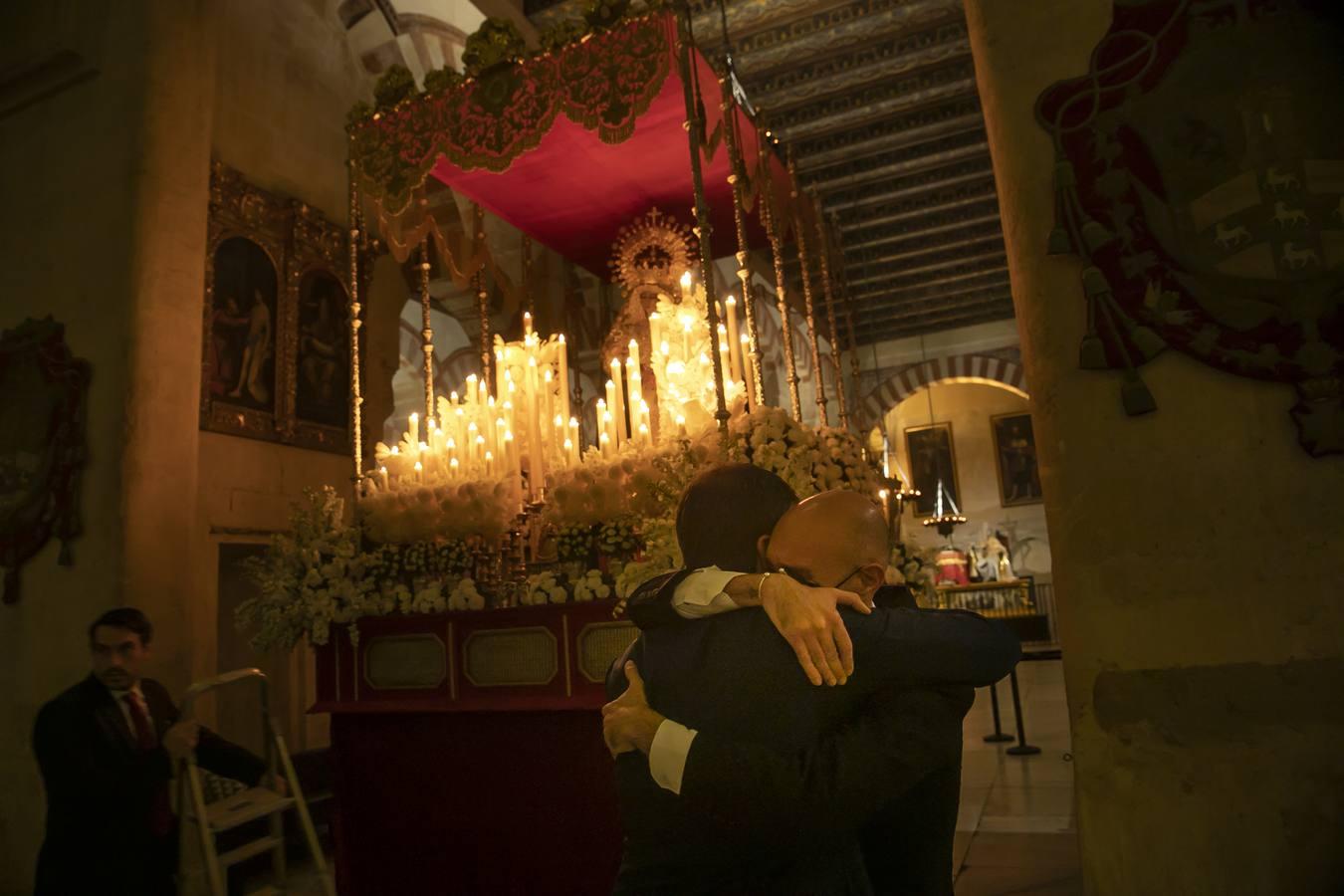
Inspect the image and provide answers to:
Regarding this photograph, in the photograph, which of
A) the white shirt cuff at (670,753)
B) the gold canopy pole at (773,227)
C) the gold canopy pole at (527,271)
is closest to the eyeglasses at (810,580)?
the white shirt cuff at (670,753)

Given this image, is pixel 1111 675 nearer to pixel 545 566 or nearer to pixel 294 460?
pixel 545 566

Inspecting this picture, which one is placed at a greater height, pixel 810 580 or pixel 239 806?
pixel 810 580

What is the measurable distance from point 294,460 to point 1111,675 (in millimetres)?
6214

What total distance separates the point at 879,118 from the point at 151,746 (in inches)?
305

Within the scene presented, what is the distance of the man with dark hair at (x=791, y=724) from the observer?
3.50ft

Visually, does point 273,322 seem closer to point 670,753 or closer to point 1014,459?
point 670,753

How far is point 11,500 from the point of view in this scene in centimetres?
515

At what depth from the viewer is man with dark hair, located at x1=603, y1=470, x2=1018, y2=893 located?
107cm

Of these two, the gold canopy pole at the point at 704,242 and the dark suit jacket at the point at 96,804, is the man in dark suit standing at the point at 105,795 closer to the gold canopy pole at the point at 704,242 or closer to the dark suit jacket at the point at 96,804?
the dark suit jacket at the point at 96,804

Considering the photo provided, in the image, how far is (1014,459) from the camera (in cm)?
1653

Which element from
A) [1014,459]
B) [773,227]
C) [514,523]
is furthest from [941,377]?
[514,523]

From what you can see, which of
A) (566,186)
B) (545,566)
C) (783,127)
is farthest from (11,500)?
(783,127)

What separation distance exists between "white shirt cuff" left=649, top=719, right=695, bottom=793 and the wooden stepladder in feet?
6.78

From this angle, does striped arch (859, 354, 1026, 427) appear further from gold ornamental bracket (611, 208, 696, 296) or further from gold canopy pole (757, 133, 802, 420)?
gold canopy pole (757, 133, 802, 420)
